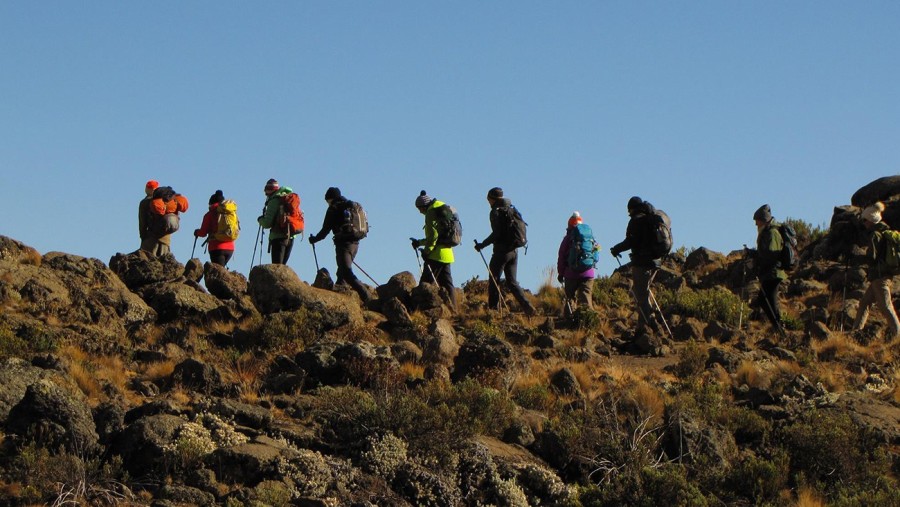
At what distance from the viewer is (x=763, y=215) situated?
21609 millimetres

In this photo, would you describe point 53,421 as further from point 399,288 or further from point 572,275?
point 572,275

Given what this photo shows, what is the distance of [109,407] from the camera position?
14.6 m

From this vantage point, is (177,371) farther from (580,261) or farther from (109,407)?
(580,261)

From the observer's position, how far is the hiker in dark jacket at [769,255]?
70.0 ft

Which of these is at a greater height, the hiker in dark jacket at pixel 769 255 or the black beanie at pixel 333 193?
the black beanie at pixel 333 193

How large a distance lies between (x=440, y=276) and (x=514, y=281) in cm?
110

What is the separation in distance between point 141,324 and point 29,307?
1448 millimetres

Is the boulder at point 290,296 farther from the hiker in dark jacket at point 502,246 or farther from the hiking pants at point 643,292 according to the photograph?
the hiking pants at point 643,292

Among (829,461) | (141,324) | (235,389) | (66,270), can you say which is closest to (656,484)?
(829,461)

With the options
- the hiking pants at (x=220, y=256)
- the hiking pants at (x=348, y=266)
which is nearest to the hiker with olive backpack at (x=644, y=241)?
the hiking pants at (x=348, y=266)

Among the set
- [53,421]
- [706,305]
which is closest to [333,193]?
[706,305]

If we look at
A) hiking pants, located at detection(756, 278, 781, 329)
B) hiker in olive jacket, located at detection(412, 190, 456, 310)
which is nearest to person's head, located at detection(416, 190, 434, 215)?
hiker in olive jacket, located at detection(412, 190, 456, 310)

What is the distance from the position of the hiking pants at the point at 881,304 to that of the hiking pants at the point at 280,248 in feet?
27.8

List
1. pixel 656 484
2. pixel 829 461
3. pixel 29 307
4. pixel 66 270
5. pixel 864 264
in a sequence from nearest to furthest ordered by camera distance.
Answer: pixel 656 484
pixel 829 461
pixel 29 307
pixel 66 270
pixel 864 264
